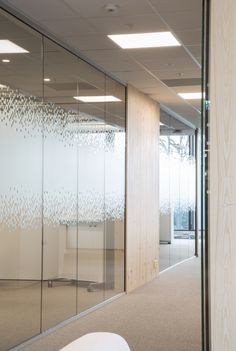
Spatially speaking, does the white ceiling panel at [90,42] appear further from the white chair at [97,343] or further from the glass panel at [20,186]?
the white chair at [97,343]

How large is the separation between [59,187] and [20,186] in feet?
3.42

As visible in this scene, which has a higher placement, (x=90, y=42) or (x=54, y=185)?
(x=90, y=42)

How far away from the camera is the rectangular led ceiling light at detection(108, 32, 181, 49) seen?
652cm

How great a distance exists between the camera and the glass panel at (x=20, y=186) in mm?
5660

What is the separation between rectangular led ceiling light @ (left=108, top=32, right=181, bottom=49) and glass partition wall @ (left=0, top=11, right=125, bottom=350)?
28.6 inches

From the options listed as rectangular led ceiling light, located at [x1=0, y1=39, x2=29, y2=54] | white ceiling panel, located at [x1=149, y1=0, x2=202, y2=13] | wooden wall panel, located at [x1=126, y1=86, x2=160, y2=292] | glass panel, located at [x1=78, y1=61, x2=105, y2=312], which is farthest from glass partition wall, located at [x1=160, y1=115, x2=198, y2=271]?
white ceiling panel, located at [x1=149, y1=0, x2=202, y2=13]

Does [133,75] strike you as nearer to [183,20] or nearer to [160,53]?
[160,53]

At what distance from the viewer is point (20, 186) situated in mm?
5887

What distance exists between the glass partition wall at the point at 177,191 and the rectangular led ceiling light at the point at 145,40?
477 cm

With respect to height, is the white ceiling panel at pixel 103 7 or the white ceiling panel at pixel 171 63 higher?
the white ceiling panel at pixel 171 63

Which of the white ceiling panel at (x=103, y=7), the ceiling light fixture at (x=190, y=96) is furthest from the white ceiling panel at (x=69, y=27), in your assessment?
the ceiling light fixture at (x=190, y=96)

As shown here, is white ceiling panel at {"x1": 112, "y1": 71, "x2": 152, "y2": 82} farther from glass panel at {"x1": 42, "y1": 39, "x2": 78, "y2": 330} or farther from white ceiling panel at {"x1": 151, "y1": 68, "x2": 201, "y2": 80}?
glass panel at {"x1": 42, "y1": 39, "x2": 78, "y2": 330}

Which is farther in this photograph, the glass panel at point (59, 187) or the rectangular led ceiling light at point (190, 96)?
the rectangular led ceiling light at point (190, 96)

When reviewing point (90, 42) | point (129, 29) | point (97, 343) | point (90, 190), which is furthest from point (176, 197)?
point (97, 343)
